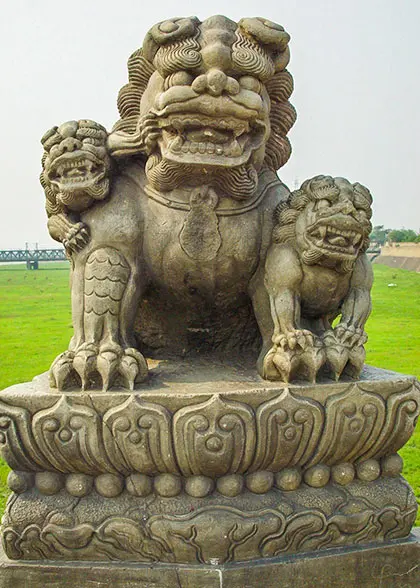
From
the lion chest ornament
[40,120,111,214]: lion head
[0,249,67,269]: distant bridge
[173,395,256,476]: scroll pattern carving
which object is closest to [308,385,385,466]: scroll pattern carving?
the lion chest ornament

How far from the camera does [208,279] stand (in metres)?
2.32

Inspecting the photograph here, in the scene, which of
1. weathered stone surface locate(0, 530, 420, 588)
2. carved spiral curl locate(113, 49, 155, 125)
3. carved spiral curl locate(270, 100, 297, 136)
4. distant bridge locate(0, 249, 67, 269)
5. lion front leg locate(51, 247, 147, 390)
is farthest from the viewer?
distant bridge locate(0, 249, 67, 269)

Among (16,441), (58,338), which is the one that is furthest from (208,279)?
(58,338)

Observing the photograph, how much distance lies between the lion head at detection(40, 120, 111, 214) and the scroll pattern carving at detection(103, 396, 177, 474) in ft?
2.62

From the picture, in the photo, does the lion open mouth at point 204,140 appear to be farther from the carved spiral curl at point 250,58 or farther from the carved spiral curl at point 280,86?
the carved spiral curl at point 280,86

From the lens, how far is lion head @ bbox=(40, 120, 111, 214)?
7.28 ft

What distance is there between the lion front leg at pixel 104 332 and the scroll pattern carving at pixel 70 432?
0.31 feet

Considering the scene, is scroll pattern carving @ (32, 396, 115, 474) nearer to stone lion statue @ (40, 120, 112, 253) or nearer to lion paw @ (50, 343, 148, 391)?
lion paw @ (50, 343, 148, 391)

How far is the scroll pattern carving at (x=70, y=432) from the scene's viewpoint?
198 cm

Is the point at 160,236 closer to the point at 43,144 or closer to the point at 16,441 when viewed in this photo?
Result: the point at 43,144

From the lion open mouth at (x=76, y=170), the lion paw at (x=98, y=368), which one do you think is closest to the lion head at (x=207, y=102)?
the lion open mouth at (x=76, y=170)

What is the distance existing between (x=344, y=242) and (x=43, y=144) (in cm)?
118

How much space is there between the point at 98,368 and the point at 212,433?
0.45 meters

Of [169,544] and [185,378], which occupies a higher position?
[185,378]
